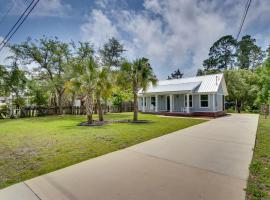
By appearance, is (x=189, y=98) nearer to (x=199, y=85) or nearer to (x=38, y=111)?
(x=199, y=85)

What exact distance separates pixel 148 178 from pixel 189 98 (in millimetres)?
18086

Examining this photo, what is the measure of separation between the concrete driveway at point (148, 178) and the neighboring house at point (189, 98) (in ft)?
44.0

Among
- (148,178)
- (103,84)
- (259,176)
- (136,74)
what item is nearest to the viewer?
(148,178)

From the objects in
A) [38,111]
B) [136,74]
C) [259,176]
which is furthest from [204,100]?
[38,111]

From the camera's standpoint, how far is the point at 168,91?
804 inches

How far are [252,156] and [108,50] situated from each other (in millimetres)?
27039

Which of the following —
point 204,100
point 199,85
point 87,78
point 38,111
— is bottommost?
point 38,111

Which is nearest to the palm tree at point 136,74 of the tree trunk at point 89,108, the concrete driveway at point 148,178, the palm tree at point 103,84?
the palm tree at point 103,84

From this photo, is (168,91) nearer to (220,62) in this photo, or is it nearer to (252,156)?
(252,156)

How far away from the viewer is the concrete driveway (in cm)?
302

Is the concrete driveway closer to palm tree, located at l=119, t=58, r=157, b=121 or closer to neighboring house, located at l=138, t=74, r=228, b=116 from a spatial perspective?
palm tree, located at l=119, t=58, r=157, b=121

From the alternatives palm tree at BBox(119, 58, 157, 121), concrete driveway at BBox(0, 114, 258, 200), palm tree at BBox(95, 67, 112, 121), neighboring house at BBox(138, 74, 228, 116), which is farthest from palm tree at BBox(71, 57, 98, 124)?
concrete driveway at BBox(0, 114, 258, 200)

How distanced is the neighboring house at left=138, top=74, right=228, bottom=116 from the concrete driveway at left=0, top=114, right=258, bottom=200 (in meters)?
13.4

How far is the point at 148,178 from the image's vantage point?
367 centimetres
